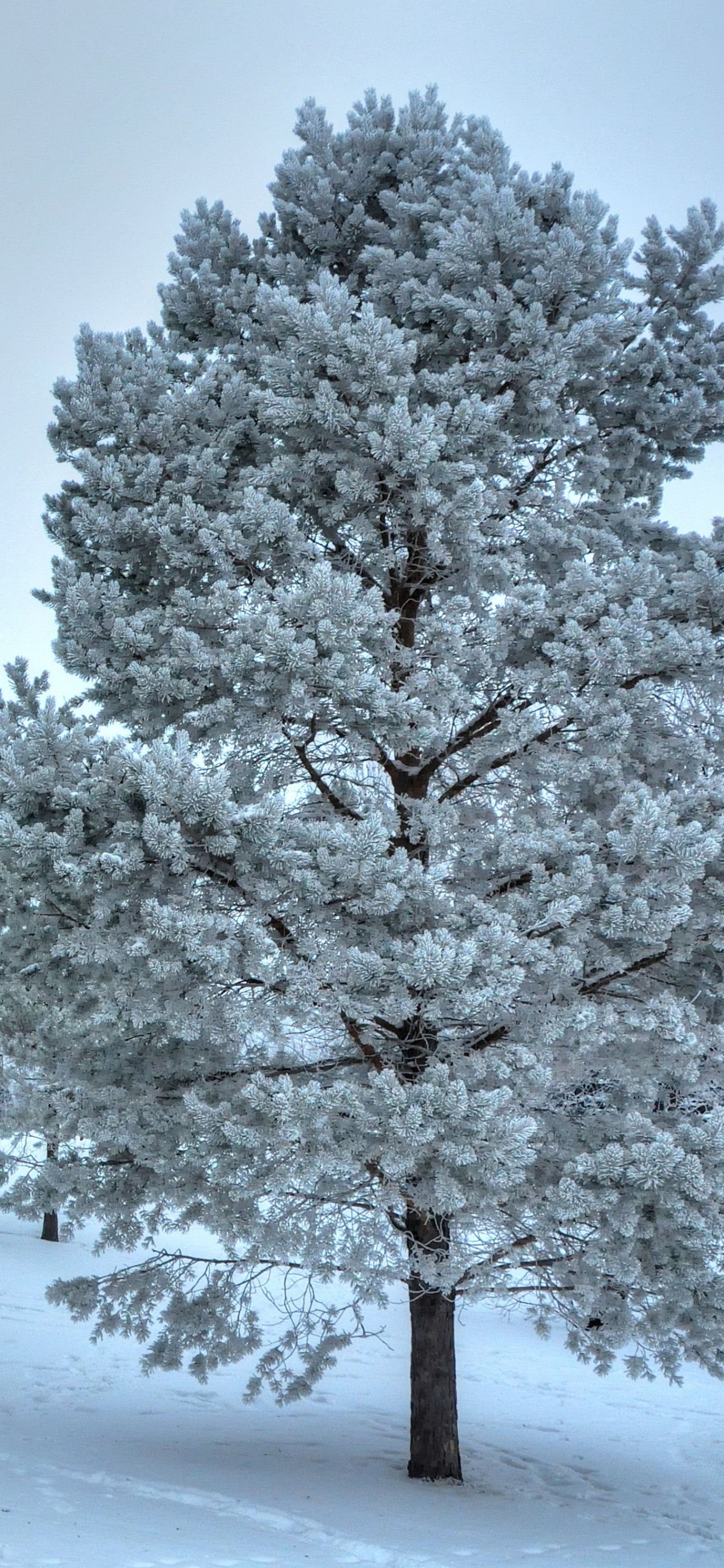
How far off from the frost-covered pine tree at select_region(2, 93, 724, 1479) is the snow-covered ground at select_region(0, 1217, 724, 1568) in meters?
0.74

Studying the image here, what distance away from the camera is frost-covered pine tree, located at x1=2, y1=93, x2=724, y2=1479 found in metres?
4.68

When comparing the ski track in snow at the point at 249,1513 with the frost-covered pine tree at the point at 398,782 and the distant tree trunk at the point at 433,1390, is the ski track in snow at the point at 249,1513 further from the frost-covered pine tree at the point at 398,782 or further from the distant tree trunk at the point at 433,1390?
the distant tree trunk at the point at 433,1390

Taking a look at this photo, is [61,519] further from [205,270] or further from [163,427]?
[205,270]

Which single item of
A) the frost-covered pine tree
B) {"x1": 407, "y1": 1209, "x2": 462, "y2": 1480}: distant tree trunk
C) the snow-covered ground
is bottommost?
the snow-covered ground

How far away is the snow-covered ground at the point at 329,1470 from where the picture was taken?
5211mm

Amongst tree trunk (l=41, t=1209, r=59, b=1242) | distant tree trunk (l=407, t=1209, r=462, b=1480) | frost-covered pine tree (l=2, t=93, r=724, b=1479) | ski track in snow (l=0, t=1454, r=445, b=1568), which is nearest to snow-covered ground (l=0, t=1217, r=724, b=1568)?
ski track in snow (l=0, t=1454, r=445, b=1568)

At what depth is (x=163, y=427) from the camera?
20.2 ft

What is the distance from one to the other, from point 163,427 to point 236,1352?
530 centimetres

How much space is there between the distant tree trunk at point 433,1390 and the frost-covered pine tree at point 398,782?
0.02 meters

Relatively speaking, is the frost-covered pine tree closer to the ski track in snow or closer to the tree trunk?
the ski track in snow

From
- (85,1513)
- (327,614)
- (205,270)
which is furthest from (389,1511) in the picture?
(205,270)

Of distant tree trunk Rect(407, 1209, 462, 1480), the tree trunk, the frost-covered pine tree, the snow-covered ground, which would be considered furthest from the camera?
the tree trunk

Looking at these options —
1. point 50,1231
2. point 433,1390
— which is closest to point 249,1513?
point 433,1390

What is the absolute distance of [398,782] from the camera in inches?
281
